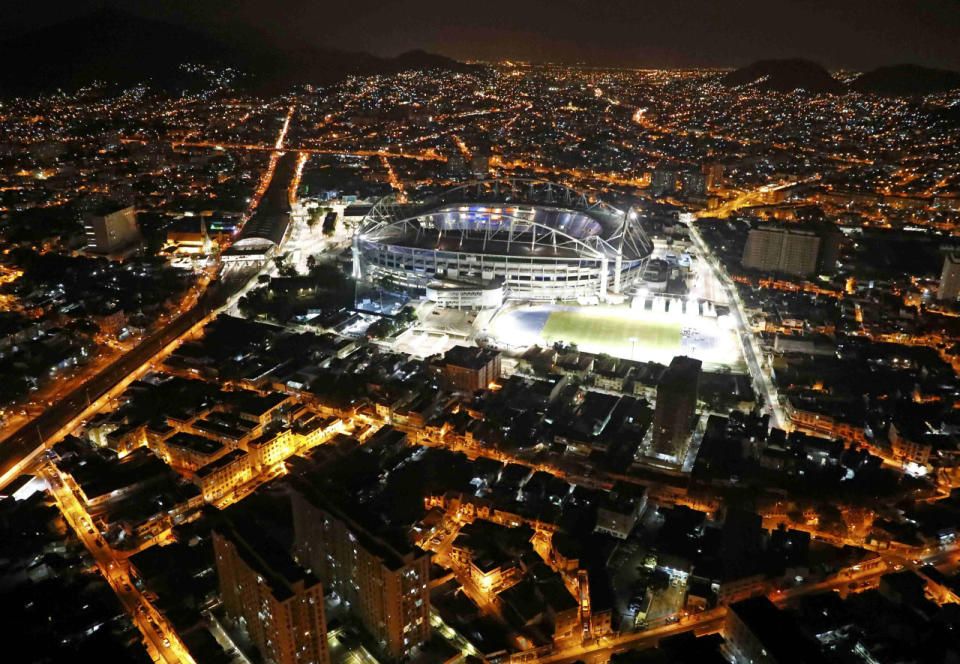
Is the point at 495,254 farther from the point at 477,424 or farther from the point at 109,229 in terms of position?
the point at 109,229

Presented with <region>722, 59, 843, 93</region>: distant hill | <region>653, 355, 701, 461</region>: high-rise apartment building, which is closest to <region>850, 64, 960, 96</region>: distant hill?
<region>722, 59, 843, 93</region>: distant hill

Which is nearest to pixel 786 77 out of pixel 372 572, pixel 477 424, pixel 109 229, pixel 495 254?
pixel 495 254

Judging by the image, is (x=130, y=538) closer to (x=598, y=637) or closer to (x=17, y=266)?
(x=598, y=637)

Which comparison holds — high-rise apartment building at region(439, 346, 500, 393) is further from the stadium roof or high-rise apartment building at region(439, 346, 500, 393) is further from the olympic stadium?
the stadium roof

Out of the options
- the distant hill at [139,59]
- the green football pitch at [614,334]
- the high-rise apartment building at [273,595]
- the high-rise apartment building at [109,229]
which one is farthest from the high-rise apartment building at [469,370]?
the distant hill at [139,59]

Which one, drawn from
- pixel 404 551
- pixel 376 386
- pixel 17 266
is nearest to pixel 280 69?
pixel 17 266

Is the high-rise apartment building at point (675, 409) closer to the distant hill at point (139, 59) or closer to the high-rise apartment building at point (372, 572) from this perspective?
the high-rise apartment building at point (372, 572)
